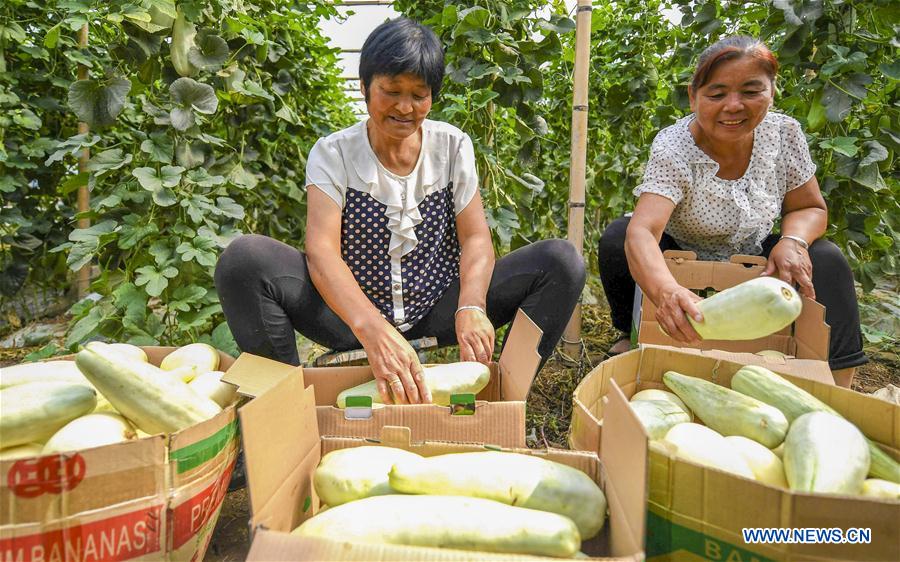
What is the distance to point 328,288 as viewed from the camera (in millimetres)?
1483

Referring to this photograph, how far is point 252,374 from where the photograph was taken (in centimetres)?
118

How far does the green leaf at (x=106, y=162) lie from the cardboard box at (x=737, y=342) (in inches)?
66.5

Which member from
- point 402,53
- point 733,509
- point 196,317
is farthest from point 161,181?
point 733,509

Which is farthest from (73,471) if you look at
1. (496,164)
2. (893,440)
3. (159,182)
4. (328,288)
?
(496,164)

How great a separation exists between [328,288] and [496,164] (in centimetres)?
122

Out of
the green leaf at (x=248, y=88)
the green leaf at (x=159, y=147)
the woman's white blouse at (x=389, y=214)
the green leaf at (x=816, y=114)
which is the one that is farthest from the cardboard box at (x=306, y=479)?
the green leaf at (x=816, y=114)

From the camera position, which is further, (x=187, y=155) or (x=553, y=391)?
A: (x=553, y=391)

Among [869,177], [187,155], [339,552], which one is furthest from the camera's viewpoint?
[869,177]

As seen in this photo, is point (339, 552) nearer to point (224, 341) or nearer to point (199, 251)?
point (224, 341)

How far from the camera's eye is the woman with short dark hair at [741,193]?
158 centimetres

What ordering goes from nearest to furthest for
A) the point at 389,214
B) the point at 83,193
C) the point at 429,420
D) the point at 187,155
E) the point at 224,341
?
the point at 429,420 < the point at 389,214 < the point at 224,341 < the point at 187,155 < the point at 83,193

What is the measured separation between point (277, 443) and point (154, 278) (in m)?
1.27

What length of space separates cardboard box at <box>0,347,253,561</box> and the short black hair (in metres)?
0.91

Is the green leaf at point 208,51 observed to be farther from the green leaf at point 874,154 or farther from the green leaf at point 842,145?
the green leaf at point 874,154
